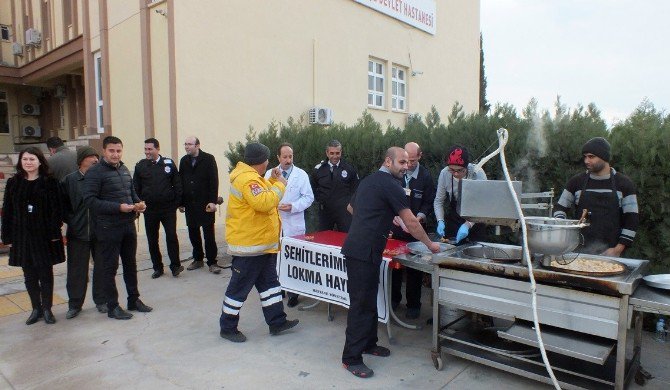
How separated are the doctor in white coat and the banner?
17.3 inches

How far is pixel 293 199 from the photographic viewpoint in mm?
5371

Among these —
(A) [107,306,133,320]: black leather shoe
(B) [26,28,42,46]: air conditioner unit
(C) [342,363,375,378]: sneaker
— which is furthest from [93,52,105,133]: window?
(C) [342,363,375,378]: sneaker

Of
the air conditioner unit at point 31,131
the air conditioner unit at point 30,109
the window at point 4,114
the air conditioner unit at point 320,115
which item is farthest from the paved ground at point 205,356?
the window at point 4,114

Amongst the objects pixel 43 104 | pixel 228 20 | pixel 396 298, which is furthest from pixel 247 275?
pixel 43 104

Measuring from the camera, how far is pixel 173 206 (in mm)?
6348

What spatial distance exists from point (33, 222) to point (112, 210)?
80 cm

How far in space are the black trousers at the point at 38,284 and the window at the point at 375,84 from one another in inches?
437

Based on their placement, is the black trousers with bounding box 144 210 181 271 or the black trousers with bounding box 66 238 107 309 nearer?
the black trousers with bounding box 66 238 107 309

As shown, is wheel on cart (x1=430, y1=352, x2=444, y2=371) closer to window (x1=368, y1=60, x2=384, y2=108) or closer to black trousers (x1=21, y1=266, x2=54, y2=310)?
black trousers (x1=21, y1=266, x2=54, y2=310)

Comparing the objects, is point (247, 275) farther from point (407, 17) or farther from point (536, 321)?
point (407, 17)

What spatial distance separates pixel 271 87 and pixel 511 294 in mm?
9141

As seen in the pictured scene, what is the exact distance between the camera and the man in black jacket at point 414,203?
483 centimetres

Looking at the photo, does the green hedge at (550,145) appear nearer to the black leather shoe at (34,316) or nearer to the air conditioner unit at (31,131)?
the black leather shoe at (34,316)

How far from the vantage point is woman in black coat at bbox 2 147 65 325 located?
456cm
